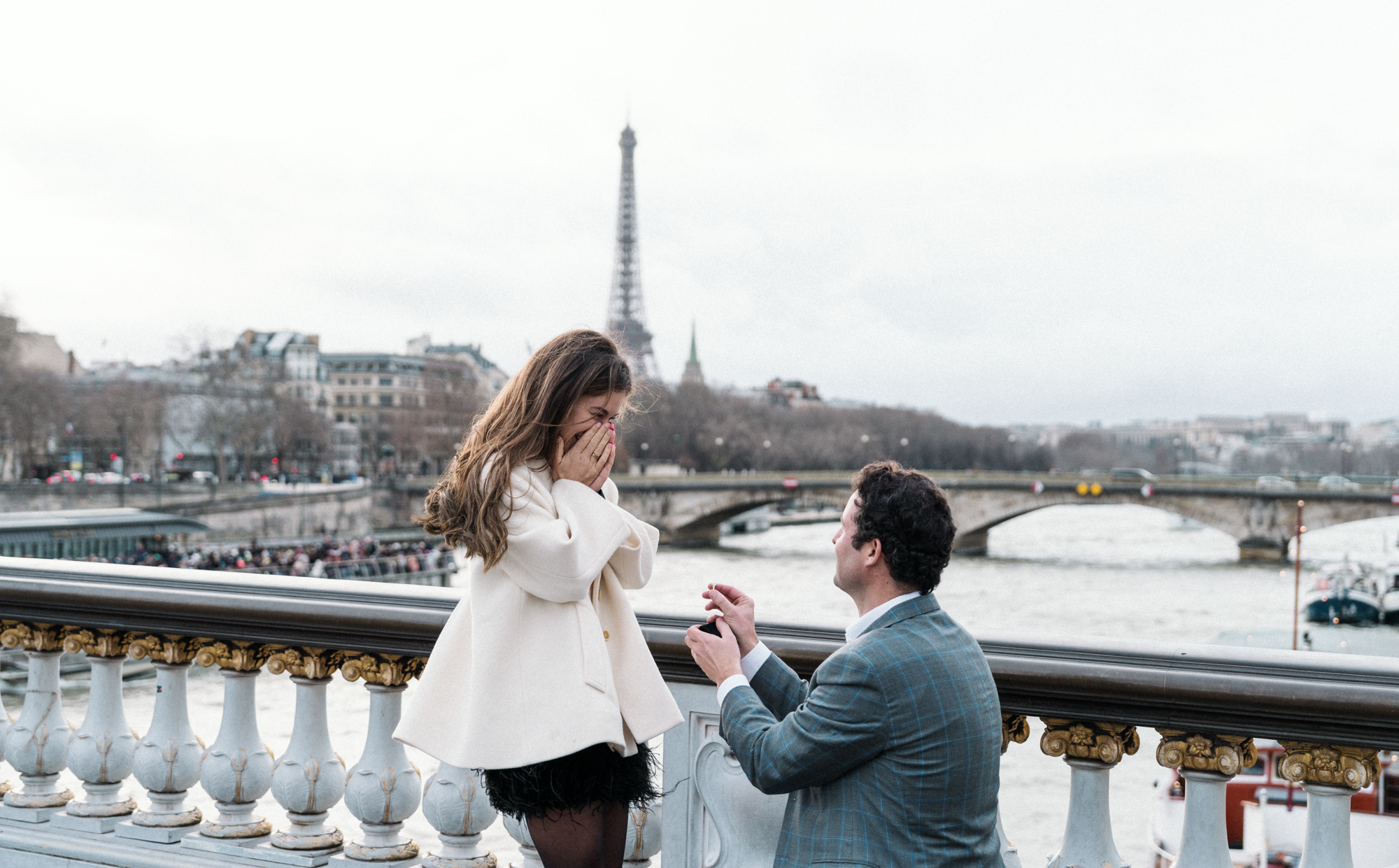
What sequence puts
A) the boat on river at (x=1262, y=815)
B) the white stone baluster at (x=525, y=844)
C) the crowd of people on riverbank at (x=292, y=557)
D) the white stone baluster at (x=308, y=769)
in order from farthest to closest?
the crowd of people on riverbank at (x=292, y=557) → the boat on river at (x=1262, y=815) → the white stone baluster at (x=308, y=769) → the white stone baluster at (x=525, y=844)

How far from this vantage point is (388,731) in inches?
76.8

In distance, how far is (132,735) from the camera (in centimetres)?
221

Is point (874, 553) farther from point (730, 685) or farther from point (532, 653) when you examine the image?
point (532, 653)

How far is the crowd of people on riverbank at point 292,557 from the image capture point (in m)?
23.8

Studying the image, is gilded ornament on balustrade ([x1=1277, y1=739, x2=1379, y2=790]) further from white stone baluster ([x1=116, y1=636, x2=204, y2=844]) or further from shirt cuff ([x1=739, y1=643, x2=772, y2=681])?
white stone baluster ([x1=116, y1=636, x2=204, y2=844])

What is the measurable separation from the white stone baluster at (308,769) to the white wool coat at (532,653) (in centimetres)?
51

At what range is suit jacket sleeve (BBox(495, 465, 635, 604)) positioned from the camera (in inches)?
57.7

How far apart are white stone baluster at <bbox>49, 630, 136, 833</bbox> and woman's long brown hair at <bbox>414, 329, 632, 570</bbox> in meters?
0.95

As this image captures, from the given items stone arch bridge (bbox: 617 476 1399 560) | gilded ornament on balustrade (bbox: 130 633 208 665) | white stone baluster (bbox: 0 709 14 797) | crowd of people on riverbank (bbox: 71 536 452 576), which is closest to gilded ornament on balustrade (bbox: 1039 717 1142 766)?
gilded ornament on balustrade (bbox: 130 633 208 665)

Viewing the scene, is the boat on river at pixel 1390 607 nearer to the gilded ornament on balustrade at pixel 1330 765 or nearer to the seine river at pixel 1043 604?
the seine river at pixel 1043 604

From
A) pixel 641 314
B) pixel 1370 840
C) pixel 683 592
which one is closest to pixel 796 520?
pixel 641 314

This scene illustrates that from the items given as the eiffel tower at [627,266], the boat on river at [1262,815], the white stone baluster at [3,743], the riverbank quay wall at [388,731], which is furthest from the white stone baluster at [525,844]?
the eiffel tower at [627,266]

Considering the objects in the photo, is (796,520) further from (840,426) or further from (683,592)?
(683,592)

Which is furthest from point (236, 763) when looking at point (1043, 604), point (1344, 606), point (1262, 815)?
point (1344, 606)
